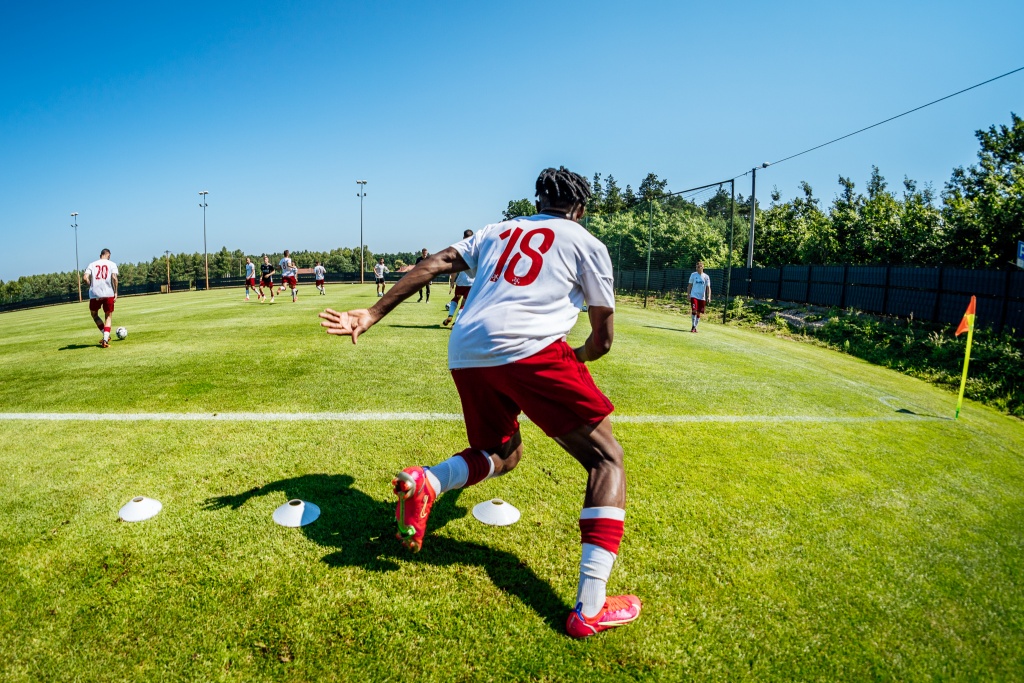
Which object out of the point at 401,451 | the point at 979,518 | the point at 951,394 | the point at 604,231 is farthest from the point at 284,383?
the point at 604,231

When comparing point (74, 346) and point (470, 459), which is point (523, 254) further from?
point (74, 346)

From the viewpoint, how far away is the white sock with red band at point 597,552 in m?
2.27

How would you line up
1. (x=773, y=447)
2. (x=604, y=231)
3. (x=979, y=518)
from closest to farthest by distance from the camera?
(x=979, y=518), (x=773, y=447), (x=604, y=231)

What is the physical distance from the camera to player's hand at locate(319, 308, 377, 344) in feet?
8.25

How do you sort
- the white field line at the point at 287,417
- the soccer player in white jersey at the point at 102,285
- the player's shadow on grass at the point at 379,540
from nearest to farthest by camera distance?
the player's shadow on grass at the point at 379,540 < the white field line at the point at 287,417 < the soccer player in white jersey at the point at 102,285

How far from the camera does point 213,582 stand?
2529mm

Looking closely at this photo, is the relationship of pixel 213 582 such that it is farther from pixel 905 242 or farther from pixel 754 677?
pixel 905 242

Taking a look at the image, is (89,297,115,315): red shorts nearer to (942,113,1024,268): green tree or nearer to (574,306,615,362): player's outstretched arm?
(574,306,615,362): player's outstretched arm

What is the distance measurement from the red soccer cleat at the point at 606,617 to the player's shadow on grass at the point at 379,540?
0.39 ft

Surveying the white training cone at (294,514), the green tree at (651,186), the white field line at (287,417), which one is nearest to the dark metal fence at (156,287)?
the white field line at (287,417)

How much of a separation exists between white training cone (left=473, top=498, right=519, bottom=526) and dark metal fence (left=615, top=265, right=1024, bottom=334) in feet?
53.7

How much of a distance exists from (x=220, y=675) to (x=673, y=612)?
75.3 inches

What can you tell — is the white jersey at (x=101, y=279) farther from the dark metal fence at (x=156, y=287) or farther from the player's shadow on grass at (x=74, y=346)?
the dark metal fence at (x=156, y=287)

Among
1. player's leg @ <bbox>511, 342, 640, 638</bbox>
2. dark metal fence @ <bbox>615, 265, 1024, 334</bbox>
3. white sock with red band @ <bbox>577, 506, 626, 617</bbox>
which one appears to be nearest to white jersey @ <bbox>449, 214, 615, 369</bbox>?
player's leg @ <bbox>511, 342, 640, 638</bbox>
